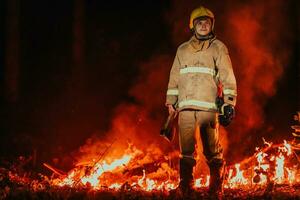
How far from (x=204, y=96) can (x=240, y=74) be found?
12.2 feet

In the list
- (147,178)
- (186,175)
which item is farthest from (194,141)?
(147,178)

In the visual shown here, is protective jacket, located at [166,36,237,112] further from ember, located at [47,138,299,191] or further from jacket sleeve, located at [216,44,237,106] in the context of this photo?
ember, located at [47,138,299,191]

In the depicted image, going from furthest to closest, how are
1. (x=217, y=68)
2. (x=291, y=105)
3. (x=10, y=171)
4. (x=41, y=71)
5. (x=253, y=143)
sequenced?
(x=41, y=71) < (x=291, y=105) < (x=253, y=143) < (x=10, y=171) < (x=217, y=68)

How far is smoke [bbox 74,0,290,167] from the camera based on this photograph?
11.1 m

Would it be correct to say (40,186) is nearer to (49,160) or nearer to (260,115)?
(49,160)

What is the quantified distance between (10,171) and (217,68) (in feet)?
14.3

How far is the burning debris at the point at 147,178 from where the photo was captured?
800cm

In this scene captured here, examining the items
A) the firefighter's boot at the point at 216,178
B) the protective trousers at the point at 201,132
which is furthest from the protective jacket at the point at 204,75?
the firefighter's boot at the point at 216,178

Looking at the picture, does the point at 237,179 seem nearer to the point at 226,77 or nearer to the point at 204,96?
the point at 204,96

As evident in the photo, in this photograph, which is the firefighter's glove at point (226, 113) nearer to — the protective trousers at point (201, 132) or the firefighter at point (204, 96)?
the firefighter at point (204, 96)

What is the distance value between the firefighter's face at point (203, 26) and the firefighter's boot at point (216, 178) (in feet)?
5.91

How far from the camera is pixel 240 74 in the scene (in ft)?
36.4

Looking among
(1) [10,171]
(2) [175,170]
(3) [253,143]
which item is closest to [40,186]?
(1) [10,171]

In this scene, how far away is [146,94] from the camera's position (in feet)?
38.9
